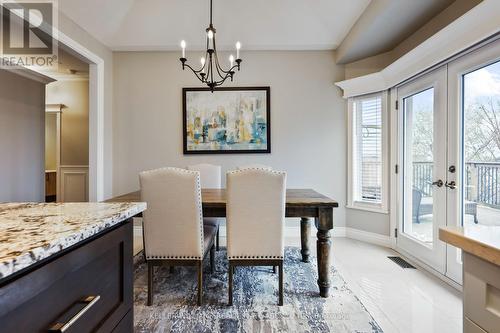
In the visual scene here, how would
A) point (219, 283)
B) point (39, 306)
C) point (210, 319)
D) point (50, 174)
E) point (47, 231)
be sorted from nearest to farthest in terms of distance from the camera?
→ point (39, 306) < point (47, 231) < point (210, 319) < point (219, 283) < point (50, 174)

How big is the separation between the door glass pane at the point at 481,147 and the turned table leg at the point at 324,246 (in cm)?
125

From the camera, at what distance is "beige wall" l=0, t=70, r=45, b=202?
11.3 ft

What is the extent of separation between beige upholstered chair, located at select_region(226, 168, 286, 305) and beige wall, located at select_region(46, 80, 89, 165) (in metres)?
5.01

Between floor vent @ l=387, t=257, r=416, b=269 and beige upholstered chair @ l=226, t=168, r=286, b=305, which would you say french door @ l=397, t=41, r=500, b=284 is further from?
beige upholstered chair @ l=226, t=168, r=286, b=305

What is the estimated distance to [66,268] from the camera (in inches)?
22.9

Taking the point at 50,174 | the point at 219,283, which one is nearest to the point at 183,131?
the point at 219,283

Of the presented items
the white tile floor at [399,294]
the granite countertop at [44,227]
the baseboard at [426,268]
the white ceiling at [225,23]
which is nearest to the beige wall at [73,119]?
the white ceiling at [225,23]

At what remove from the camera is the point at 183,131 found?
12.2ft

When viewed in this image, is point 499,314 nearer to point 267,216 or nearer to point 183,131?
point 267,216

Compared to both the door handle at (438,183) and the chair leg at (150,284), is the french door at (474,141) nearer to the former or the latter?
the door handle at (438,183)

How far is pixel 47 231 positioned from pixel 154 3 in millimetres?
3594

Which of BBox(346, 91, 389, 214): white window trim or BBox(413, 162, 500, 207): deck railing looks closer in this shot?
BBox(413, 162, 500, 207): deck railing

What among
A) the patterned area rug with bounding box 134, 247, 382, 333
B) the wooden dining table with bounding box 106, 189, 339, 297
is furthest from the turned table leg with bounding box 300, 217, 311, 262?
the wooden dining table with bounding box 106, 189, 339, 297

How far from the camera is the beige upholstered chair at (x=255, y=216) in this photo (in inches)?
73.8
